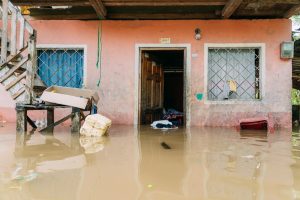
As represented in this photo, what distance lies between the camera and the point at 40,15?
7988 mm

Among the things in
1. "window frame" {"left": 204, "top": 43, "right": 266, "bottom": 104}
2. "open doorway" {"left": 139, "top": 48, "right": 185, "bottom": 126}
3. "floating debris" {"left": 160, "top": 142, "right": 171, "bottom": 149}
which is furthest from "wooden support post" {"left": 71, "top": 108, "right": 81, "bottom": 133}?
"window frame" {"left": 204, "top": 43, "right": 266, "bottom": 104}

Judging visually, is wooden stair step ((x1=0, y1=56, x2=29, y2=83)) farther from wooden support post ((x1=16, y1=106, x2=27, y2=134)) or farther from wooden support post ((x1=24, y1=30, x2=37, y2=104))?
wooden support post ((x1=16, y1=106, x2=27, y2=134))

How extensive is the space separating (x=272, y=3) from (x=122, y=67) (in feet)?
12.0

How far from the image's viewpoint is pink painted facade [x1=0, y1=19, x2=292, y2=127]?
24.9 ft

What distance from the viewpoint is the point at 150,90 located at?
890 cm

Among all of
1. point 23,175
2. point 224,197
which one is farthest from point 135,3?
point 224,197

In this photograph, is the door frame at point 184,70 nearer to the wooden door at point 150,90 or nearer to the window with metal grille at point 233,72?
the wooden door at point 150,90

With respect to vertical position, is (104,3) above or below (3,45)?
above

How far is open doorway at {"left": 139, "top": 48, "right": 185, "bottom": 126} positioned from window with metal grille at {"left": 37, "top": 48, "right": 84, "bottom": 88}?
1.64 metres

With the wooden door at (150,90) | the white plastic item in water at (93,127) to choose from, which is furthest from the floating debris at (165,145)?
the wooden door at (150,90)

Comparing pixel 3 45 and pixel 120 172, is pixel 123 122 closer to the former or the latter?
pixel 3 45

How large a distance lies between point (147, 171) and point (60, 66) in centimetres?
589

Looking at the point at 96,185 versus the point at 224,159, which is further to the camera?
the point at 224,159

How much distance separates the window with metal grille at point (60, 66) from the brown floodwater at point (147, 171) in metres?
3.73
